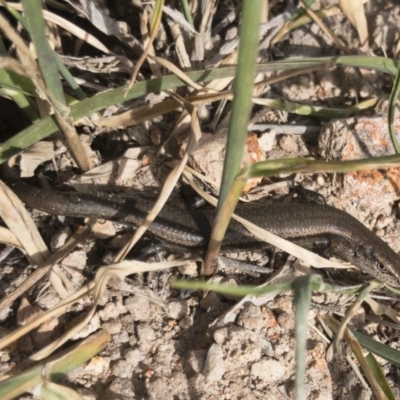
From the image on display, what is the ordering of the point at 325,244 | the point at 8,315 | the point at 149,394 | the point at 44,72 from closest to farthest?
1. the point at 44,72
2. the point at 149,394
3. the point at 8,315
4. the point at 325,244

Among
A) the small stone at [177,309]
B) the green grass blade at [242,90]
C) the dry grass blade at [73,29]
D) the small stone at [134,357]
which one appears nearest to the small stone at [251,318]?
the small stone at [177,309]

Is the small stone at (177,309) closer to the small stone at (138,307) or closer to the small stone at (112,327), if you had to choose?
the small stone at (138,307)

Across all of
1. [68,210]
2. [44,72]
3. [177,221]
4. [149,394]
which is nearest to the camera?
[44,72]

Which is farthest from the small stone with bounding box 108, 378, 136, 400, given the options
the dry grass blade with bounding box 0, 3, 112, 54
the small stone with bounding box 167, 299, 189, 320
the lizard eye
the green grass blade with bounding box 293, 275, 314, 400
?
the dry grass blade with bounding box 0, 3, 112, 54

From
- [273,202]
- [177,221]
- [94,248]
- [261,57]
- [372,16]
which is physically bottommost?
[94,248]

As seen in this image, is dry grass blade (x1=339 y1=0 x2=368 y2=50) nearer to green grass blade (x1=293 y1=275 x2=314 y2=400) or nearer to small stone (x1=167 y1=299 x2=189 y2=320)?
small stone (x1=167 y1=299 x2=189 y2=320)

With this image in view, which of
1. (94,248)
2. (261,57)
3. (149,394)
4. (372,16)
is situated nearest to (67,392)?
(149,394)

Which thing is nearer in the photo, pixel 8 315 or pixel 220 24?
pixel 8 315

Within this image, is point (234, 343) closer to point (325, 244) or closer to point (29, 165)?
point (325, 244)
